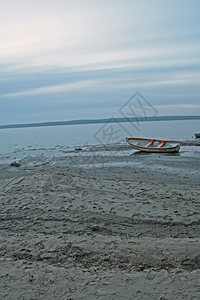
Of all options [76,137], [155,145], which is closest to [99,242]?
[155,145]

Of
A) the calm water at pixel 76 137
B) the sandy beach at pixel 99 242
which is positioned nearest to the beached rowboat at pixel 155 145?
the calm water at pixel 76 137

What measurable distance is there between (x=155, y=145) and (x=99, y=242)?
2053 centimetres

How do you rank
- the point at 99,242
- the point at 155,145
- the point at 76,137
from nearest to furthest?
the point at 99,242, the point at 155,145, the point at 76,137

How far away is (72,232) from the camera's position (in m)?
5.78

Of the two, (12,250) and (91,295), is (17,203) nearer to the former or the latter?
(12,250)

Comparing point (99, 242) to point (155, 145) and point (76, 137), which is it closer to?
point (155, 145)

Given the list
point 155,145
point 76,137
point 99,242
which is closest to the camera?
point 99,242

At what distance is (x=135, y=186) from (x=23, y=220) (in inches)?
182

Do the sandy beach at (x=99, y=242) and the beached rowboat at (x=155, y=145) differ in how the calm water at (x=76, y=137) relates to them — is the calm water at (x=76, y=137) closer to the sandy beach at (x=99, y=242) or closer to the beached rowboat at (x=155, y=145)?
the beached rowboat at (x=155, y=145)

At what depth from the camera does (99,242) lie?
516cm

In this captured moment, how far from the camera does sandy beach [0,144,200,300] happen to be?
3.69 meters

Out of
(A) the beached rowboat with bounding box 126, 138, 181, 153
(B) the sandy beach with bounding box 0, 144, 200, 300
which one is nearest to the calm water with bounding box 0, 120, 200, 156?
(A) the beached rowboat with bounding box 126, 138, 181, 153

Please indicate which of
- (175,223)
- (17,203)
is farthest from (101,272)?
(17,203)

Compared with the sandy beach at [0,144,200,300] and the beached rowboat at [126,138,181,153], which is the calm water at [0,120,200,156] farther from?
the sandy beach at [0,144,200,300]
